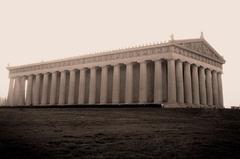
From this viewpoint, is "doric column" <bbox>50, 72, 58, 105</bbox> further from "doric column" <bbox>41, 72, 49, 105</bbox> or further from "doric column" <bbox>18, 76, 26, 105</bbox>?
"doric column" <bbox>18, 76, 26, 105</bbox>

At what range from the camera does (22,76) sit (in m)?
66.1

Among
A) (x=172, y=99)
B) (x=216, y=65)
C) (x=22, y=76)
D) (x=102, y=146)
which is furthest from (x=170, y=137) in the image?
(x=22, y=76)

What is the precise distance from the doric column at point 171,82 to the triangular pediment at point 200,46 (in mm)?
3804

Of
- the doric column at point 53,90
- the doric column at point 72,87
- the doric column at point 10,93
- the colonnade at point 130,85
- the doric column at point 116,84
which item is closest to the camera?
the colonnade at point 130,85

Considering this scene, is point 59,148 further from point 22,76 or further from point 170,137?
point 22,76

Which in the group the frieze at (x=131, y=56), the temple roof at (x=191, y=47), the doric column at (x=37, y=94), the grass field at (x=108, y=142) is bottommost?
the grass field at (x=108, y=142)

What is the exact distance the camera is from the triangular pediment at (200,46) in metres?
45.9

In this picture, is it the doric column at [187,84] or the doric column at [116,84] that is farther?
the doric column at [116,84]

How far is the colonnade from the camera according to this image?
43.6 m

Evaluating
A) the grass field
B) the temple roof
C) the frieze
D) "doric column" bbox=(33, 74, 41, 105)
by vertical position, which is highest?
the temple roof

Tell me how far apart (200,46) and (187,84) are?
359 inches

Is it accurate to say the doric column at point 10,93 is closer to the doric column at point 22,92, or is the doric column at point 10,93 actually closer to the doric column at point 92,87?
the doric column at point 22,92

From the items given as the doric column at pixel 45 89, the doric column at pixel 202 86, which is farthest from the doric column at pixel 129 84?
the doric column at pixel 45 89

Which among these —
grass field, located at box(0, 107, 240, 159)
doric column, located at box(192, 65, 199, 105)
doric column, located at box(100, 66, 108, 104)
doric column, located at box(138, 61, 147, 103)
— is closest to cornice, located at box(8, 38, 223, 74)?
Result: doric column, located at box(138, 61, 147, 103)
